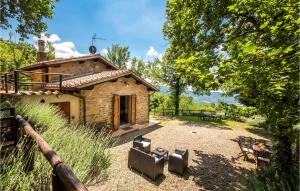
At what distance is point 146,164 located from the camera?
5.37m

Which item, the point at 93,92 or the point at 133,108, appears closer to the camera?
the point at 93,92

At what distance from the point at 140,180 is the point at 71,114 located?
5515mm

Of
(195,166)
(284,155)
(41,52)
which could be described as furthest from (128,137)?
(41,52)

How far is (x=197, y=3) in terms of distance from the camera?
6.72 meters

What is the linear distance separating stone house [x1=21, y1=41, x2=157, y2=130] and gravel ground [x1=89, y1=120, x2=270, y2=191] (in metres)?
1.94

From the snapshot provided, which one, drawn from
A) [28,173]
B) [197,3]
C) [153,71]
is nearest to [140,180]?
[28,173]

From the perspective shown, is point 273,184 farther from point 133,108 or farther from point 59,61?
point 59,61

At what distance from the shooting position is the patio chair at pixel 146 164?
5215 mm

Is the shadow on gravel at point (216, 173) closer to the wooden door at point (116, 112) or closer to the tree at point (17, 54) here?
the wooden door at point (116, 112)

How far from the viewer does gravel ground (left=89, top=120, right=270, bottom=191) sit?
4984mm

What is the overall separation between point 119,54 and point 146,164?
2714 centimetres

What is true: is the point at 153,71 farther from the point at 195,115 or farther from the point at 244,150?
the point at 244,150

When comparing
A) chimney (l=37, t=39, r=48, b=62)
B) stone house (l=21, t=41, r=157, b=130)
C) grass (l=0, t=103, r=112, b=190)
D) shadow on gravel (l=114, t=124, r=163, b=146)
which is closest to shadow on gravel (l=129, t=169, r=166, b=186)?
shadow on gravel (l=114, t=124, r=163, b=146)

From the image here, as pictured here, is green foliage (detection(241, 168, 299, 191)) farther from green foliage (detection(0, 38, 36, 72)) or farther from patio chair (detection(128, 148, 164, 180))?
green foliage (detection(0, 38, 36, 72))
